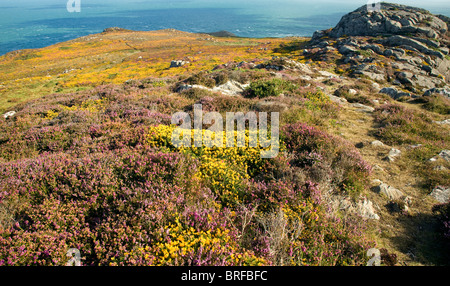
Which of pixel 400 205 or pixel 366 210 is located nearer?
pixel 366 210

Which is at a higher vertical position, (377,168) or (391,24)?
(391,24)

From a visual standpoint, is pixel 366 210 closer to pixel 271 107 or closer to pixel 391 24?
pixel 271 107

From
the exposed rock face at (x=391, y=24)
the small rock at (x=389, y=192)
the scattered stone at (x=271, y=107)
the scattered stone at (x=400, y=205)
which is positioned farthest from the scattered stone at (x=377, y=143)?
the exposed rock face at (x=391, y=24)

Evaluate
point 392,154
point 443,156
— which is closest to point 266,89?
point 392,154

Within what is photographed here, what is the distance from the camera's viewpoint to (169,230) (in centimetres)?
419

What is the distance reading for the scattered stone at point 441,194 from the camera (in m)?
6.01

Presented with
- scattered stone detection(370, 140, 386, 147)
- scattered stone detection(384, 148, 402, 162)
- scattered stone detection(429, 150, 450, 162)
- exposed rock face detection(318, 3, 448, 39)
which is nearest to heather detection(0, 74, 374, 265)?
scattered stone detection(384, 148, 402, 162)

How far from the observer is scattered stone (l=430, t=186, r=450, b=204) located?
6014 millimetres

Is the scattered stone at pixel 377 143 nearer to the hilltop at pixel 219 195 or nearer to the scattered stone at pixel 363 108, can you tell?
the hilltop at pixel 219 195

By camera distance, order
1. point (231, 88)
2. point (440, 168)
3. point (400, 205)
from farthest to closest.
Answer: point (231, 88)
point (440, 168)
point (400, 205)

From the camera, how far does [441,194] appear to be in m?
6.19

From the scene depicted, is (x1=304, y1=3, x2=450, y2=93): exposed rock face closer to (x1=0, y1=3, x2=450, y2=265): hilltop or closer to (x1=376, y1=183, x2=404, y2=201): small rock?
(x1=0, y1=3, x2=450, y2=265): hilltop
